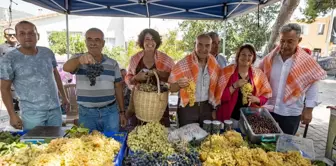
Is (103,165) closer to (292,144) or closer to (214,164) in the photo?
(214,164)

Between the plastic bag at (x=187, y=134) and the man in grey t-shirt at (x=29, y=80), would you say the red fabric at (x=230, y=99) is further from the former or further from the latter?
the man in grey t-shirt at (x=29, y=80)

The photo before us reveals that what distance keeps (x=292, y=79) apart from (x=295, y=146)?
0.88 metres

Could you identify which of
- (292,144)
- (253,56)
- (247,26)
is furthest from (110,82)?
(247,26)

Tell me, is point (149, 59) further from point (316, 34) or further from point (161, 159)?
point (316, 34)

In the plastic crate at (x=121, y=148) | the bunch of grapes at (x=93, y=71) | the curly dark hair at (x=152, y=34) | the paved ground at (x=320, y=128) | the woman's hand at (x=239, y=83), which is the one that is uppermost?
the curly dark hair at (x=152, y=34)

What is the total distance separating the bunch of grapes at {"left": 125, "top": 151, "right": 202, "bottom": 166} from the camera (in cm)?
151

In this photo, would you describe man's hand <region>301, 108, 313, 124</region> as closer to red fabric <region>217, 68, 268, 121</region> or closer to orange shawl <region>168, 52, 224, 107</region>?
red fabric <region>217, 68, 268, 121</region>

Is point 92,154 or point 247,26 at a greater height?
point 247,26

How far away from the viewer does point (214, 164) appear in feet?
5.04

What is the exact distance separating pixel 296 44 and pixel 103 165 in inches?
91.4

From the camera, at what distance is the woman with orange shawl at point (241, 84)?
244 centimetres


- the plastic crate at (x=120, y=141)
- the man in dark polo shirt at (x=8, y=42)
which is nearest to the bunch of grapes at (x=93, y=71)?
the plastic crate at (x=120, y=141)

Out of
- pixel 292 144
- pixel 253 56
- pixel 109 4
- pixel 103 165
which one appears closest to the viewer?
pixel 103 165

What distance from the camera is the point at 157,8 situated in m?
4.77
